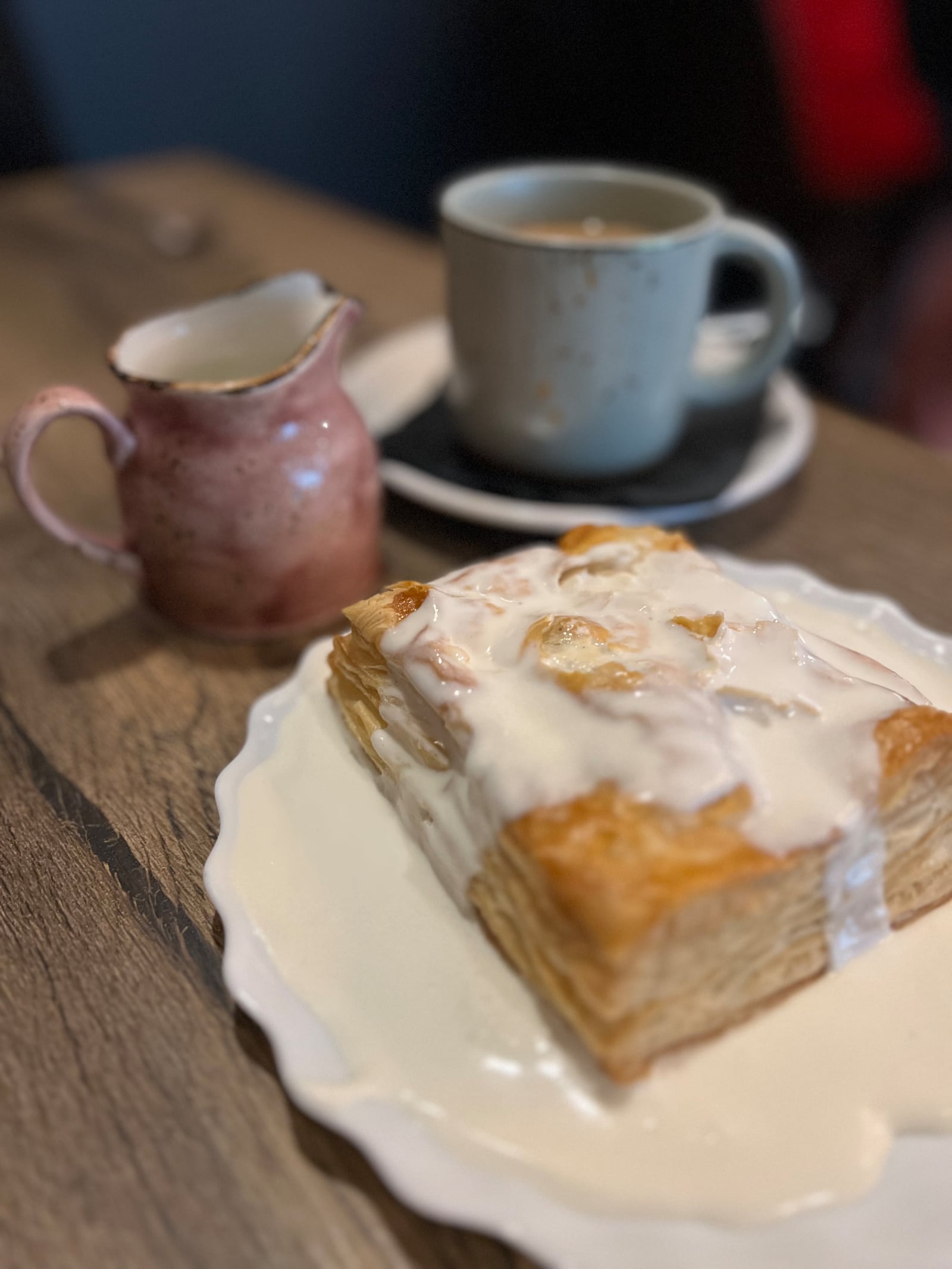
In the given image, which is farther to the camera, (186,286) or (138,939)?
(186,286)

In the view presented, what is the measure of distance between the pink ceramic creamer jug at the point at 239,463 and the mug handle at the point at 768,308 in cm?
49

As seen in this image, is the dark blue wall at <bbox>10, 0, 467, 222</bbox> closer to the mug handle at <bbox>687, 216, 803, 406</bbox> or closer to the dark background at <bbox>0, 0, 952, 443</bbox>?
the dark background at <bbox>0, 0, 952, 443</bbox>

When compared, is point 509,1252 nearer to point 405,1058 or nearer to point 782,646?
point 405,1058

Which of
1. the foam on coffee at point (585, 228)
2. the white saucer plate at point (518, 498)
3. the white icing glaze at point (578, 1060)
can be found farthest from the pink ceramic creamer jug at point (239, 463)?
the foam on coffee at point (585, 228)

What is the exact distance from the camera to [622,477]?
4.04 ft

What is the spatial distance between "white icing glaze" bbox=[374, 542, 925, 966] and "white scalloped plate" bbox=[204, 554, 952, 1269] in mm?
130

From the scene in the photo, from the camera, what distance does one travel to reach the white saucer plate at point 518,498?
3.79 ft

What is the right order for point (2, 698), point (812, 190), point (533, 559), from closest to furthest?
point (533, 559), point (2, 698), point (812, 190)

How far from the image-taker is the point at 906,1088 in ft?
1.92

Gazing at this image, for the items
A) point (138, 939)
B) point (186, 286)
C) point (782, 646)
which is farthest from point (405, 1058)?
point (186, 286)

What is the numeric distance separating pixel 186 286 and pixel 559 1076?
1.73 metres

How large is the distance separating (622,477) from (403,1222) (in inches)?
34.8

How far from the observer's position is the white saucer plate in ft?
3.79

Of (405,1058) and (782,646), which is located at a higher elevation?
(782,646)
